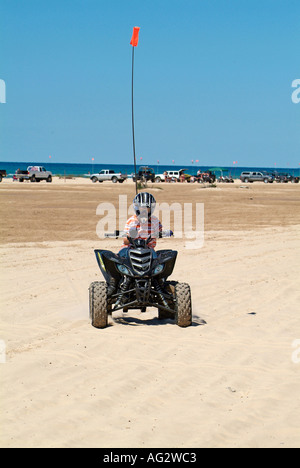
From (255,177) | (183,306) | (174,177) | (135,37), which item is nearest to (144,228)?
(183,306)

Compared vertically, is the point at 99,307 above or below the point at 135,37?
below

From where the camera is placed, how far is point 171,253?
831 centimetres

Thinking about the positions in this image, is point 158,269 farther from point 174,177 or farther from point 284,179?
point 284,179

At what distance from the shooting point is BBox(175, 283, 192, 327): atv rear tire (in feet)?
26.9

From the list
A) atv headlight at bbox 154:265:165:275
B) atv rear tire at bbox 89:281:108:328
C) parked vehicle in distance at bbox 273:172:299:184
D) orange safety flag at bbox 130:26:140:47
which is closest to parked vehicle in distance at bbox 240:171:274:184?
parked vehicle in distance at bbox 273:172:299:184

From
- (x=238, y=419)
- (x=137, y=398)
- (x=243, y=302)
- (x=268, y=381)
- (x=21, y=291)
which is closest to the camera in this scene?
(x=238, y=419)

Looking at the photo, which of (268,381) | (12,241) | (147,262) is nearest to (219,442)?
(268,381)

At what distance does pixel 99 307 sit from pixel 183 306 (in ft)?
3.44

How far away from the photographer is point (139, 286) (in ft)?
26.6

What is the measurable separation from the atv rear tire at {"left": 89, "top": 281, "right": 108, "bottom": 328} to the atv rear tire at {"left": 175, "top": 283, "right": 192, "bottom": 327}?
0.90 m

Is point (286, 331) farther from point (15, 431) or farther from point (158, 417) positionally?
point (15, 431)

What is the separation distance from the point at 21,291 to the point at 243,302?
3547 mm

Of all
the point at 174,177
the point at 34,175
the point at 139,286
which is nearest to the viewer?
the point at 139,286

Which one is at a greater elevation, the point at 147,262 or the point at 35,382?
the point at 147,262
